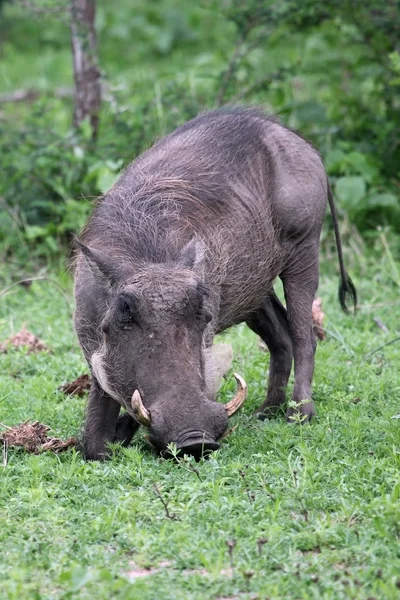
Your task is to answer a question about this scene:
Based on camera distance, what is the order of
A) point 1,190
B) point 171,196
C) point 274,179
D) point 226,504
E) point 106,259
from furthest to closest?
point 1,190 < point 274,179 < point 171,196 < point 106,259 < point 226,504

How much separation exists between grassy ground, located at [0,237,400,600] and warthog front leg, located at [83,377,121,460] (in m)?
0.10

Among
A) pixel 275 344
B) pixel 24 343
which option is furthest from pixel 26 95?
pixel 275 344

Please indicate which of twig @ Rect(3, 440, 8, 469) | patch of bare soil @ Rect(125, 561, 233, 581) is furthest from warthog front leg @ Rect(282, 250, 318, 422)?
patch of bare soil @ Rect(125, 561, 233, 581)

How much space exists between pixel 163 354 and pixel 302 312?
1.20 meters

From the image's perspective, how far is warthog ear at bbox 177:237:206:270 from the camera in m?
4.36

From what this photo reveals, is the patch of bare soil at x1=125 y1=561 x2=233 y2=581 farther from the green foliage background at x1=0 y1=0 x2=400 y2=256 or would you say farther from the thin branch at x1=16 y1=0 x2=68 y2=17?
the thin branch at x1=16 y1=0 x2=68 y2=17

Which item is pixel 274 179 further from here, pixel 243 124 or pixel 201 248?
pixel 201 248

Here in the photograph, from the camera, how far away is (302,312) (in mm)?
5137

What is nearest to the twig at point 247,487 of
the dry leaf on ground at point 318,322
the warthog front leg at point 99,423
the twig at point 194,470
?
the twig at point 194,470

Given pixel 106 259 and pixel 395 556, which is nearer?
pixel 395 556

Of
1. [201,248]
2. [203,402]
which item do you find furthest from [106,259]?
[203,402]

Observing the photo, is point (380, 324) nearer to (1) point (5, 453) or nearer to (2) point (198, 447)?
(2) point (198, 447)

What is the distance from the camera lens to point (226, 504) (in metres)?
3.62

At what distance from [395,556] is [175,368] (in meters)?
1.21
